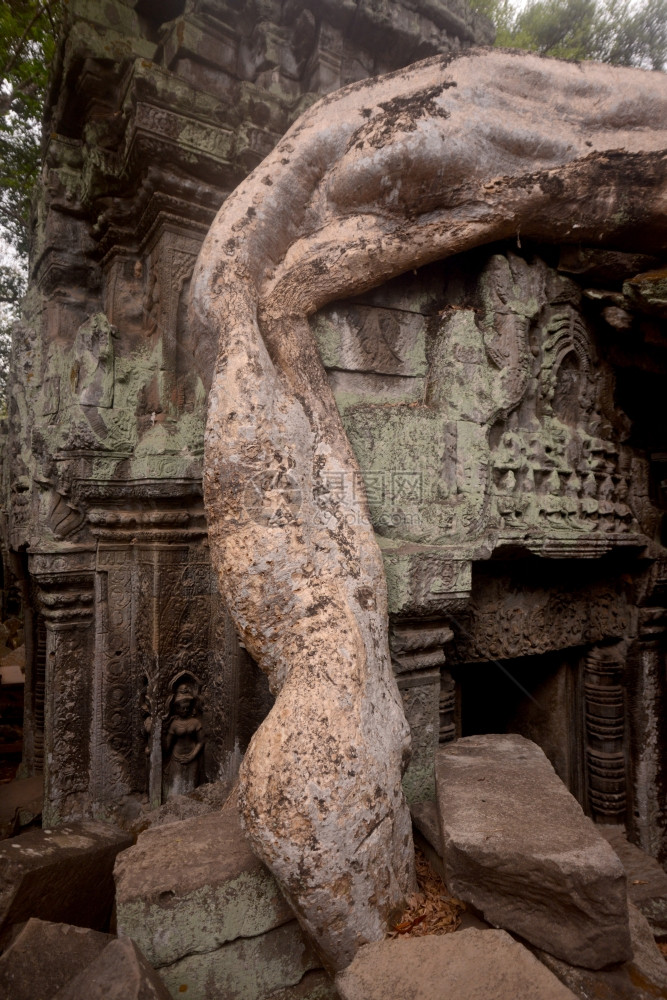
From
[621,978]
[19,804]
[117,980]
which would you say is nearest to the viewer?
[117,980]

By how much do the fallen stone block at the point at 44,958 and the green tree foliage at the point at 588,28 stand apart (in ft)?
39.3

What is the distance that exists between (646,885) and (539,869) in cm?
115

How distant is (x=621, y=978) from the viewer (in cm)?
147

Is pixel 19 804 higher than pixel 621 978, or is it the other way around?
pixel 621 978

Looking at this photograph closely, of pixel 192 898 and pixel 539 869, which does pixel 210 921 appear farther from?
pixel 539 869

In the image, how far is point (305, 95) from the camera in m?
3.48

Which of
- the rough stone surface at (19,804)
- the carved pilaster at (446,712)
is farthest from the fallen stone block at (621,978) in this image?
the rough stone surface at (19,804)

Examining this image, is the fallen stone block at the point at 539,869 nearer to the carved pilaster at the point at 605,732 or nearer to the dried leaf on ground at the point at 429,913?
the dried leaf on ground at the point at 429,913

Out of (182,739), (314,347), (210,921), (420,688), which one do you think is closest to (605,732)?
(420,688)

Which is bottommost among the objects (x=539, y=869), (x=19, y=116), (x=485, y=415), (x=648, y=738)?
(x=648, y=738)

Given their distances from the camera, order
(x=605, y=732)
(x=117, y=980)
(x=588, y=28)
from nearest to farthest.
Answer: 1. (x=117, y=980)
2. (x=605, y=732)
3. (x=588, y=28)

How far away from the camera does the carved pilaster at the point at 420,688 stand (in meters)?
2.13

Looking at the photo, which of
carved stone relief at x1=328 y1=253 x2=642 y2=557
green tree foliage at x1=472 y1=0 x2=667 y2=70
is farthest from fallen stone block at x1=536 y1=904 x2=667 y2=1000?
green tree foliage at x1=472 y1=0 x2=667 y2=70

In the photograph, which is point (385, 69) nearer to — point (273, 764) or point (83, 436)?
point (83, 436)
